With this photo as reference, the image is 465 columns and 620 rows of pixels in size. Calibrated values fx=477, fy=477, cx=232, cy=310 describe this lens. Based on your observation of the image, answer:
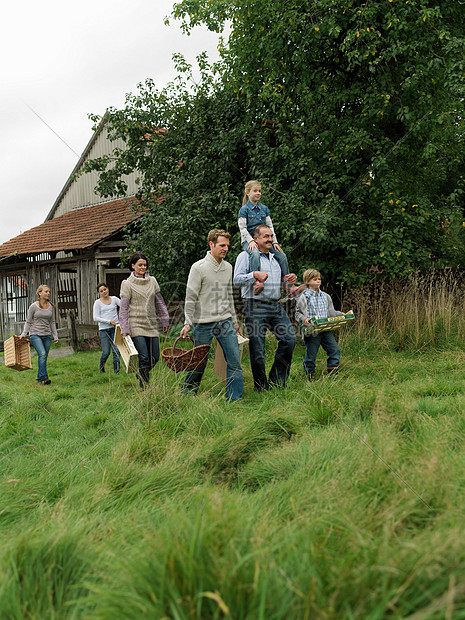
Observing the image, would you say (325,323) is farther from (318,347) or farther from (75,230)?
(75,230)

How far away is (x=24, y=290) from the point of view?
19.5 meters

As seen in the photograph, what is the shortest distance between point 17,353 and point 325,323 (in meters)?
4.89

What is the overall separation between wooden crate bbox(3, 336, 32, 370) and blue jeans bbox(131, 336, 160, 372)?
261 centimetres

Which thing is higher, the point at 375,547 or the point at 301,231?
the point at 301,231

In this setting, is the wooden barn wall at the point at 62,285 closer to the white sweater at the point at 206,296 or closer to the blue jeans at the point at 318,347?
the blue jeans at the point at 318,347

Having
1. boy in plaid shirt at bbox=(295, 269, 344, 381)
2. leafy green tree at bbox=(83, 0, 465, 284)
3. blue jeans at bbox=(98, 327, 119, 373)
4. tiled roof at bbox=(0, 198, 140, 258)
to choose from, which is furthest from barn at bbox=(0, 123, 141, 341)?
boy in plaid shirt at bbox=(295, 269, 344, 381)

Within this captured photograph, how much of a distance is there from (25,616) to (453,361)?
6339 millimetres

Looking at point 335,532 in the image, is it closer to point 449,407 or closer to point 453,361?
point 449,407

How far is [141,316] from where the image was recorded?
6074mm

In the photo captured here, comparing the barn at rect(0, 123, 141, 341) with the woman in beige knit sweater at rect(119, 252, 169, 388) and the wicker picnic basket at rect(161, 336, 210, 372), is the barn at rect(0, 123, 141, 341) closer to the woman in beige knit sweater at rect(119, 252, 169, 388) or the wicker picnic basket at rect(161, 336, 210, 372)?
the woman in beige knit sweater at rect(119, 252, 169, 388)

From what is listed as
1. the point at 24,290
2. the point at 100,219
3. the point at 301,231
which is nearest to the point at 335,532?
the point at 301,231

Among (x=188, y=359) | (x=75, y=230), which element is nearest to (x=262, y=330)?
(x=188, y=359)

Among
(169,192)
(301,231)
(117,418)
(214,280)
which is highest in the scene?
(169,192)

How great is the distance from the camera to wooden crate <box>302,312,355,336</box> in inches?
224
